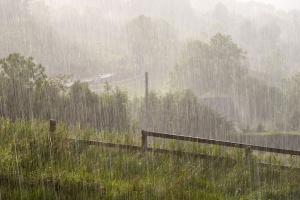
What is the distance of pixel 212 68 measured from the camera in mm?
62844

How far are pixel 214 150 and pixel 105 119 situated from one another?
46.8 ft

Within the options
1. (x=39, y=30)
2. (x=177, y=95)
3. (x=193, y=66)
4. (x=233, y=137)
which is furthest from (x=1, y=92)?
(x=39, y=30)

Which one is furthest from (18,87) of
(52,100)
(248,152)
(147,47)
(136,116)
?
(147,47)

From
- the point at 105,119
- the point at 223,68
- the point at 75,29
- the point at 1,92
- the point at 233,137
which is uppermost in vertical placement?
the point at 75,29

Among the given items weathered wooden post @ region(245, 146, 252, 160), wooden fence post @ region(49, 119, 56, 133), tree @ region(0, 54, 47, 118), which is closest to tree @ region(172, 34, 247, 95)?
tree @ region(0, 54, 47, 118)

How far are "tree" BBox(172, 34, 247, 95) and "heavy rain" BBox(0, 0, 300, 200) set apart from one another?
0.53 ft

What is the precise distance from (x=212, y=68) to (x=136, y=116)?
77.4 feet

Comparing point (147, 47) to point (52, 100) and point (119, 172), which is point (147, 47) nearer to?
point (52, 100)

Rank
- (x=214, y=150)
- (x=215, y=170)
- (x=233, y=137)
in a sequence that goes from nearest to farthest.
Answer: (x=215, y=170), (x=214, y=150), (x=233, y=137)

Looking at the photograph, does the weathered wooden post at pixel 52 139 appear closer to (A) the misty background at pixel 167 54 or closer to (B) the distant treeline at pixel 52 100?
(B) the distant treeline at pixel 52 100

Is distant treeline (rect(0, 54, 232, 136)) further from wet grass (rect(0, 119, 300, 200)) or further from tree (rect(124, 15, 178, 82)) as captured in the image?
tree (rect(124, 15, 178, 82))

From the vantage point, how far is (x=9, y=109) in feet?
68.6

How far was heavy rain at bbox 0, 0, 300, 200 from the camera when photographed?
31.2 feet

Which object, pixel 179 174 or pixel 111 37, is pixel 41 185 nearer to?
pixel 179 174
